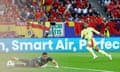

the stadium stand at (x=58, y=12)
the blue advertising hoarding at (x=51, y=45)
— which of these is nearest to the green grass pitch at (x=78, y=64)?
the blue advertising hoarding at (x=51, y=45)

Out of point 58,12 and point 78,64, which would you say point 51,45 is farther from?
point 58,12

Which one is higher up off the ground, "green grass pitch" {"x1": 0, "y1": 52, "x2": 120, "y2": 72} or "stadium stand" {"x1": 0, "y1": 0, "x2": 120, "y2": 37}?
"stadium stand" {"x1": 0, "y1": 0, "x2": 120, "y2": 37}

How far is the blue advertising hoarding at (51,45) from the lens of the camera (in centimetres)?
3052

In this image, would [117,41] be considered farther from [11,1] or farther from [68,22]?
[11,1]

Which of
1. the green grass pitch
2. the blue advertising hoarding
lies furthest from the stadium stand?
the green grass pitch

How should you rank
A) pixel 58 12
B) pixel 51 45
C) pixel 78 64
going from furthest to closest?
pixel 58 12 < pixel 51 45 < pixel 78 64

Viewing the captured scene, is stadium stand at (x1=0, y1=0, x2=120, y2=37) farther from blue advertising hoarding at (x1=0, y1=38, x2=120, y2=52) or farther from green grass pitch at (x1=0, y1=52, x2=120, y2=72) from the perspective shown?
green grass pitch at (x1=0, y1=52, x2=120, y2=72)

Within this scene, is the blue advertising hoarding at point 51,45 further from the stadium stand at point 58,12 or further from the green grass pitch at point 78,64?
the stadium stand at point 58,12

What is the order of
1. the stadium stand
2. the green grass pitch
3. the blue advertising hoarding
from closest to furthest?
the green grass pitch → the blue advertising hoarding → the stadium stand

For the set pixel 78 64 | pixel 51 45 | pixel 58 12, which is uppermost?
pixel 58 12

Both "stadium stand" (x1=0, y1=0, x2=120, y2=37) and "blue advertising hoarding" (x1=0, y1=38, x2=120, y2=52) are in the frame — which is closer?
"blue advertising hoarding" (x1=0, y1=38, x2=120, y2=52)

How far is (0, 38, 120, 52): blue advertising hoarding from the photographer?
3052 cm

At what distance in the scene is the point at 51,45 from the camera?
31.1 meters

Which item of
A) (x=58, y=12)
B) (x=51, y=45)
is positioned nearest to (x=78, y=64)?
(x=51, y=45)
